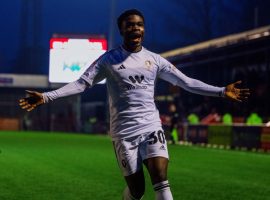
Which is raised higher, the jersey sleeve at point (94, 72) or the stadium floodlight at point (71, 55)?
the stadium floodlight at point (71, 55)

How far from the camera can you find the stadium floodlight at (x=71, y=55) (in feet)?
148

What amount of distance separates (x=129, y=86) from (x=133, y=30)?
0.55 meters

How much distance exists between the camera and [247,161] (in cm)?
1884

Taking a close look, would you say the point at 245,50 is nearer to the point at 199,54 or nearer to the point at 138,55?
the point at 199,54

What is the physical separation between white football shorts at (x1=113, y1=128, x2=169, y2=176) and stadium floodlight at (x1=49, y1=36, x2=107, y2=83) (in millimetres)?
39172

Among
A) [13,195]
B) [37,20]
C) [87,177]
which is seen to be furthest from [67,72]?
[13,195]

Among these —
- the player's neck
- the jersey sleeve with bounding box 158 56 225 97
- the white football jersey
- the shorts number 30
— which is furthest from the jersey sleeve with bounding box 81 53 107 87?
the shorts number 30

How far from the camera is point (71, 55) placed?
4531cm

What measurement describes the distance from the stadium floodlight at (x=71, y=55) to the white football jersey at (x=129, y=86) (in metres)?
39.0

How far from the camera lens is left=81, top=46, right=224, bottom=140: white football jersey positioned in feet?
20.0

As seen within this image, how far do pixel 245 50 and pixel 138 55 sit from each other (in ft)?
105

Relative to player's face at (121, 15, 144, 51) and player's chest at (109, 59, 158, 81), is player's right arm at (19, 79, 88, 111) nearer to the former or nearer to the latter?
player's chest at (109, 59, 158, 81)

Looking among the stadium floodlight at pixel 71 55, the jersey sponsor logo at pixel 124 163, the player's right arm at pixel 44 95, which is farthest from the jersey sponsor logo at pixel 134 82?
the stadium floodlight at pixel 71 55

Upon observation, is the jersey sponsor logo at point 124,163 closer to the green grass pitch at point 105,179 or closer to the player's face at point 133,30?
the player's face at point 133,30
